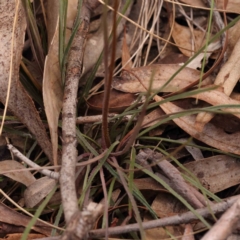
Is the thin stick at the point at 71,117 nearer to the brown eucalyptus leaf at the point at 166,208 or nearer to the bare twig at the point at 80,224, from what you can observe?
the bare twig at the point at 80,224

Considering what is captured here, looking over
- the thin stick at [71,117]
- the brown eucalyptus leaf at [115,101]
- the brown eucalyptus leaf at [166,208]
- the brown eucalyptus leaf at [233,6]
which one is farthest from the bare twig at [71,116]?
the brown eucalyptus leaf at [233,6]

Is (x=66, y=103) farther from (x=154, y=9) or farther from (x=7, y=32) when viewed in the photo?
(x=154, y=9)

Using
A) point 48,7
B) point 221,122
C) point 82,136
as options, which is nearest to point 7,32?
point 48,7

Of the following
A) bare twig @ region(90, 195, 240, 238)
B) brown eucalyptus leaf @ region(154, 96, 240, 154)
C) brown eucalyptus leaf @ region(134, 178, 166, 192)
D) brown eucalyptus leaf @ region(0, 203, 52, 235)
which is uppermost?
brown eucalyptus leaf @ region(154, 96, 240, 154)

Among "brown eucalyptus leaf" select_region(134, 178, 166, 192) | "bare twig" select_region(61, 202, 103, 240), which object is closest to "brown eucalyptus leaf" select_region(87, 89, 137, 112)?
"brown eucalyptus leaf" select_region(134, 178, 166, 192)

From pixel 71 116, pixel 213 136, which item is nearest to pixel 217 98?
pixel 213 136

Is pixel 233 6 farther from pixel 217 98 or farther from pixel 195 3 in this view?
pixel 217 98

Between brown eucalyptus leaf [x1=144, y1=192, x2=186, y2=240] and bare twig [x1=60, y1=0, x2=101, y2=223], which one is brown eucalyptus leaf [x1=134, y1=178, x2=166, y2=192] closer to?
brown eucalyptus leaf [x1=144, y1=192, x2=186, y2=240]

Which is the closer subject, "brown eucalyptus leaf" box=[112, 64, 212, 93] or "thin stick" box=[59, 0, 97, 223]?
"thin stick" box=[59, 0, 97, 223]
